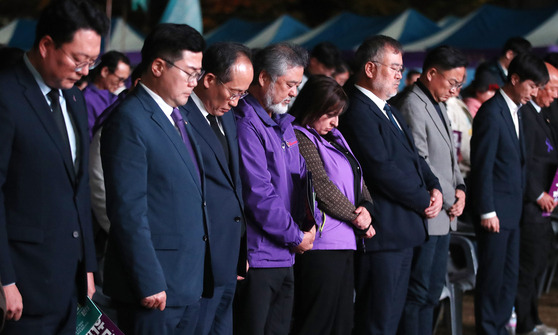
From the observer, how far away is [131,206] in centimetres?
317

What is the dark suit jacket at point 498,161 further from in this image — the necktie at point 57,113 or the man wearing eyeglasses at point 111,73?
the necktie at point 57,113

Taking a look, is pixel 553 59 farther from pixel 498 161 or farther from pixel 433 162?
pixel 433 162

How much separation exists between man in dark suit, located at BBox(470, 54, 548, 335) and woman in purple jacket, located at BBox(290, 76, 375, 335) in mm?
1285

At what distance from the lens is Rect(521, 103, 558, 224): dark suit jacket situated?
611 cm

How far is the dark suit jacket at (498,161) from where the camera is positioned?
5.67 m

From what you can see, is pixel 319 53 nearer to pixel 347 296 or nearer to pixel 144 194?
pixel 347 296

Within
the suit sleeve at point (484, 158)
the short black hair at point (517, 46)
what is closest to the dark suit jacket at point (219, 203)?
the suit sleeve at point (484, 158)

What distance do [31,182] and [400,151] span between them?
2.42m

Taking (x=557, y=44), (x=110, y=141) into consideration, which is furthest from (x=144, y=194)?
(x=557, y=44)

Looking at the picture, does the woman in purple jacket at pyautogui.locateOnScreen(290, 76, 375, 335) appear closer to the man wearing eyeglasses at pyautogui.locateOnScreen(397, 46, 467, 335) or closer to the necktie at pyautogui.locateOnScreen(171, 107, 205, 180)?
the man wearing eyeglasses at pyautogui.locateOnScreen(397, 46, 467, 335)

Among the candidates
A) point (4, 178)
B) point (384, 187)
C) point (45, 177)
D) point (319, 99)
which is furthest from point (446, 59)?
point (4, 178)

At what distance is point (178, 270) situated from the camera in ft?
11.1

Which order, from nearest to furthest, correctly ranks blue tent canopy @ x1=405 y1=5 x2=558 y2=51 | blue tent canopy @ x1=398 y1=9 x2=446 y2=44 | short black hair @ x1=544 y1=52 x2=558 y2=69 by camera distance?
1. short black hair @ x1=544 y1=52 x2=558 y2=69
2. blue tent canopy @ x1=405 y1=5 x2=558 y2=51
3. blue tent canopy @ x1=398 y1=9 x2=446 y2=44

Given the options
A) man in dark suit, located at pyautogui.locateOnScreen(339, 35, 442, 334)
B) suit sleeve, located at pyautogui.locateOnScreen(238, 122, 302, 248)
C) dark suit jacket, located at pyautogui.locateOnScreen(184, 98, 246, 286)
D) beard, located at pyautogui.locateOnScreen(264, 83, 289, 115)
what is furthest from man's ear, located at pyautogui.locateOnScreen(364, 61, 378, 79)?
dark suit jacket, located at pyautogui.locateOnScreen(184, 98, 246, 286)
